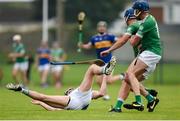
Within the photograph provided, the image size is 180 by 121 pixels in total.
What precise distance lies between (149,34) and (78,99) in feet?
6.47

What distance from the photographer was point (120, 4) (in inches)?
2734

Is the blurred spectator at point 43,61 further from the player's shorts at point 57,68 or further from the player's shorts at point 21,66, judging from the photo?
the player's shorts at point 21,66

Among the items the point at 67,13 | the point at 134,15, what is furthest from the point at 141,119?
the point at 67,13

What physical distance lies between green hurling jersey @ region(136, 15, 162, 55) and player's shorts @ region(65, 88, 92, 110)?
5.08ft

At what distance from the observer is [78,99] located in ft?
53.2

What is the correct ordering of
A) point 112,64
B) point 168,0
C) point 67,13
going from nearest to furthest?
1. point 112,64
2. point 67,13
3. point 168,0

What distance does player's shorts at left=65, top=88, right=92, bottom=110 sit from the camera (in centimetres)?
1616

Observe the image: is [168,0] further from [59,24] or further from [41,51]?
[41,51]

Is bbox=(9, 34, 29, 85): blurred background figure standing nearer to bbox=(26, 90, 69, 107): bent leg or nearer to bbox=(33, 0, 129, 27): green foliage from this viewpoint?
bbox=(26, 90, 69, 107): bent leg

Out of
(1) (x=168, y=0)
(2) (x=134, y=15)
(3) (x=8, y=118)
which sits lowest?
(1) (x=168, y=0)

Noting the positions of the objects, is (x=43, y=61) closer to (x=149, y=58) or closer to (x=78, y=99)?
(x=149, y=58)

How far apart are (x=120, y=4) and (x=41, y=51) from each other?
3479cm

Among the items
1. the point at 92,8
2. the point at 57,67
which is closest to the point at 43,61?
the point at 57,67

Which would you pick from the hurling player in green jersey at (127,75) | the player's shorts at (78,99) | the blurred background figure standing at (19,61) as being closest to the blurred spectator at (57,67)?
the blurred background figure standing at (19,61)
